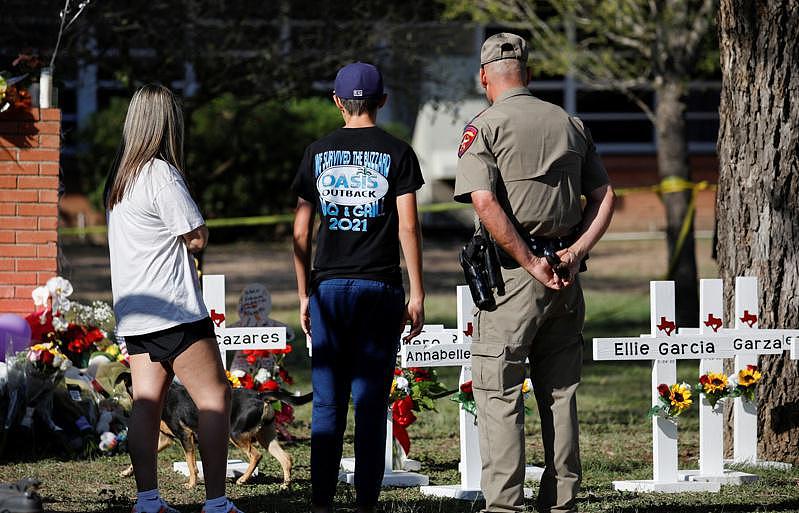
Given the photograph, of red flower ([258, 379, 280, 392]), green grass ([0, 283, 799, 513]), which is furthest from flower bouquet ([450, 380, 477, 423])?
red flower ([258, 379, 280, 392])

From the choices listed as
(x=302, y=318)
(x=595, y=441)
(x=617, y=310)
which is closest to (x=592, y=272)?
(x=617, y=310)

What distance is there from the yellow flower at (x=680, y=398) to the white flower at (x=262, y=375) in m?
2.24

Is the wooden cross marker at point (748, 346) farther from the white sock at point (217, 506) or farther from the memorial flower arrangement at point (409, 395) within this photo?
the white sock at point (217, 506)

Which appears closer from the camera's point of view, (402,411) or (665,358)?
(665,358)

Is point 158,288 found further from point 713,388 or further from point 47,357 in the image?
point 713,388

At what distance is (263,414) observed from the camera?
5.87 meters

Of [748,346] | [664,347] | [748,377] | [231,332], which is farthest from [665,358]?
[231,332]

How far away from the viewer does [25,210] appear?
7629mm

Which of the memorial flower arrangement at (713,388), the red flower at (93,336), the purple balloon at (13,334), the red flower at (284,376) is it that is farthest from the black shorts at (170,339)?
the red flower at (93,336)

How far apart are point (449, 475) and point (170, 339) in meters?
2.22

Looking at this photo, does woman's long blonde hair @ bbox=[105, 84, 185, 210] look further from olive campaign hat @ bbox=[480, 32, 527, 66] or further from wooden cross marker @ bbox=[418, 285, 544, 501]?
wooden cross marker @ bbox=[418, 285, 544, 501]

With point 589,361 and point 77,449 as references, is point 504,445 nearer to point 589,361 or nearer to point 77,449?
point 77,449

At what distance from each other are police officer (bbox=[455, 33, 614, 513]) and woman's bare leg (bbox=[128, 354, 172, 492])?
1255mm

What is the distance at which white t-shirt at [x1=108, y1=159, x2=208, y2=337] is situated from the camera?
4520 millimetres
